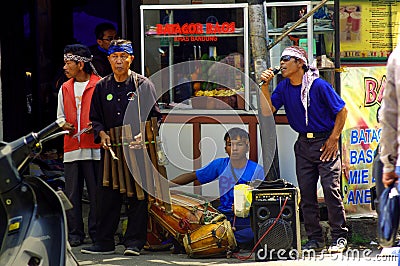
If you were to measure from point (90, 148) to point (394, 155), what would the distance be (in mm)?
3951

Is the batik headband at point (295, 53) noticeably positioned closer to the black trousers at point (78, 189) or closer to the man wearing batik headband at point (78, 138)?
the man wearing batik headband at point (78, 138)

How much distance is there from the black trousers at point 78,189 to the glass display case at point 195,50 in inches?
41.0

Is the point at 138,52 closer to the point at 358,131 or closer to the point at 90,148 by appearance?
the point at 90,148

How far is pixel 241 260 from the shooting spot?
784 centimetres

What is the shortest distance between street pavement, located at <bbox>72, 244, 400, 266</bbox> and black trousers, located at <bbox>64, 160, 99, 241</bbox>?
51 centimetres

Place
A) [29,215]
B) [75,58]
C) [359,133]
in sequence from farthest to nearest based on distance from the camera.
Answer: [359,133] < [75,58] < [29,215]

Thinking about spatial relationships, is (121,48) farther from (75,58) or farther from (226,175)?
(226,175)

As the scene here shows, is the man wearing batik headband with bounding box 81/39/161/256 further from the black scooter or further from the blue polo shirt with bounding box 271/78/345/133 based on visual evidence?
the black scooter

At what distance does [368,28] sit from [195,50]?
5.72ft

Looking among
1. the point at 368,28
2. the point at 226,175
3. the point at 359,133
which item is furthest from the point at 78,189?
the point at 368,28

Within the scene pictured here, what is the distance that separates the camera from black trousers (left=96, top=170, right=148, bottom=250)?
319 inches

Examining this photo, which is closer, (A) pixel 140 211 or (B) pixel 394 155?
(B) pixel 394 155

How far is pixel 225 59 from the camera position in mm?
9086

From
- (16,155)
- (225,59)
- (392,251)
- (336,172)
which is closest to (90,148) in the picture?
(225,59)
